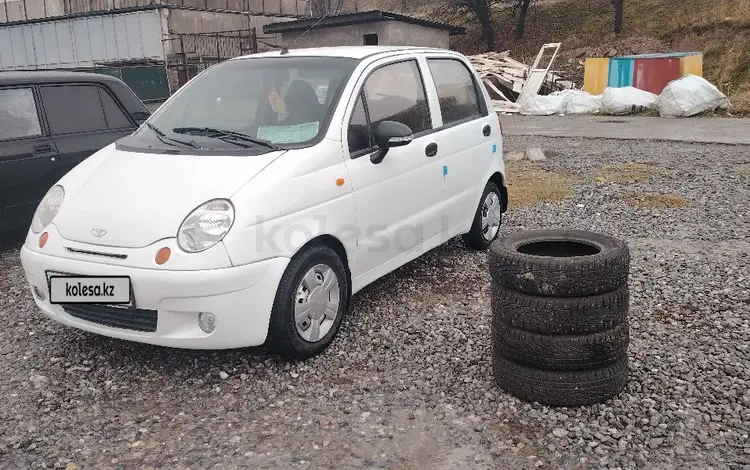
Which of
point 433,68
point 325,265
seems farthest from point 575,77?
point 325,265

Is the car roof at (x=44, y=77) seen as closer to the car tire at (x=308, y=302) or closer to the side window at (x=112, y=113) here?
the side window at (x=112, y=113)

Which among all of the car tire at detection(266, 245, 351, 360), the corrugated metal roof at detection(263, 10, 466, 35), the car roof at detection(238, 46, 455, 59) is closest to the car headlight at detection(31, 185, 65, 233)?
the car tire at detection(266, 245, 351, 360)

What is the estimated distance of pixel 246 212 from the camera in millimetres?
3424

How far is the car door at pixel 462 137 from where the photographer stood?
507 cm

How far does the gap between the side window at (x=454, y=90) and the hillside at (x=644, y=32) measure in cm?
1577

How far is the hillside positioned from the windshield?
1753 centimetres

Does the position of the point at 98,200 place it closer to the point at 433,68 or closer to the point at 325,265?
the point at 325,265

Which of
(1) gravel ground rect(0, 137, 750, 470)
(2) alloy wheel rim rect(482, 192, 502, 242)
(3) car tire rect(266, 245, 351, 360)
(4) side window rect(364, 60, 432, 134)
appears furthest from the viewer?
(2) alloy wheel rim rect(482, 192, 502, 242)

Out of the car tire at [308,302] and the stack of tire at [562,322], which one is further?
the car tire at [308,302]

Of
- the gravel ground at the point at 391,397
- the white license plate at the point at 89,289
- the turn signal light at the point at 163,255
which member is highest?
the turn signal light at the point at 163,255

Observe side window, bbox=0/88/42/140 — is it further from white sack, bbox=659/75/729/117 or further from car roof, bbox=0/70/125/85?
white sack, bbox=659/75/729/117

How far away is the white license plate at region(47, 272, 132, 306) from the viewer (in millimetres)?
3387

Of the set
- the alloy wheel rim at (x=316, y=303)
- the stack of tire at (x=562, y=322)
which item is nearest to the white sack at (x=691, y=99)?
the stack of tire at (x=562, y=322)

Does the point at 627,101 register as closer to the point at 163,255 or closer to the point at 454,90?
the point at 454,90
